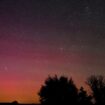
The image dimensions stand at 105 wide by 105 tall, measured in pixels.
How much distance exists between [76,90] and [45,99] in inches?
312

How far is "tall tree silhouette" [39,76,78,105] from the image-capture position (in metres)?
66.7

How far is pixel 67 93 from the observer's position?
226ft

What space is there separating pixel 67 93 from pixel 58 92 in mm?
2004

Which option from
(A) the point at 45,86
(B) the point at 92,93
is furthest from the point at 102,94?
(A) the point at 45,86

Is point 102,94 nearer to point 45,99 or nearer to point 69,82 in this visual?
point 69,82

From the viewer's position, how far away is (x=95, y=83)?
245ft

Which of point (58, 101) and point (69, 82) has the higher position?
point (69, 82)

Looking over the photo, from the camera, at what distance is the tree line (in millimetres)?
67106

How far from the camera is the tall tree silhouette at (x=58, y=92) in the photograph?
219 ft

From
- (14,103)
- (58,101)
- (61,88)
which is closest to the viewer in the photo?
(58,101)

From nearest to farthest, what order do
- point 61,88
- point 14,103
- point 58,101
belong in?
point 58,101, point 61,88, point 14,103

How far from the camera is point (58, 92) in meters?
68.1

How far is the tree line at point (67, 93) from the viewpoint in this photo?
67.1 meters

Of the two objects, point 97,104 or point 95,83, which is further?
point 95,83
